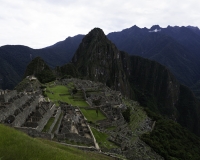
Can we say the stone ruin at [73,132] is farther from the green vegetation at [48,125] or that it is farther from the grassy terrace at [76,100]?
the grassy terrace at [76,100]

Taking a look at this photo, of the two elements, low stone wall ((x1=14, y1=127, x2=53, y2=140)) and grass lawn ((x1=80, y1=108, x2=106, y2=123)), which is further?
grass lawn ((x1=80, y1=108, x2=106, y2=123))

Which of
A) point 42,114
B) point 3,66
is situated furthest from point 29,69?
point 42,114

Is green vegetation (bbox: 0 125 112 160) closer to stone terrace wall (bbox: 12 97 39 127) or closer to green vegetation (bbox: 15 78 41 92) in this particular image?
stone terrace wall (bbox: 12 97 39 127)

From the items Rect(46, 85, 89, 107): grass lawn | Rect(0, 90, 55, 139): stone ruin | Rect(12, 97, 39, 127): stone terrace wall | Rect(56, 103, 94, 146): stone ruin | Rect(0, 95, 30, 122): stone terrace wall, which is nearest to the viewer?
Rect(0, 90, 55, 139): stone ruin

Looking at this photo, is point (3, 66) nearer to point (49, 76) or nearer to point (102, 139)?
point (49, 76)

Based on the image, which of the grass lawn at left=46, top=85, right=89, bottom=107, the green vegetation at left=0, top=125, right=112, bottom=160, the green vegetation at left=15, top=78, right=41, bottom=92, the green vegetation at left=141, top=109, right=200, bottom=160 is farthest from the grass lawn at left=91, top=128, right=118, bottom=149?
the green vegetation at left=15, top=78, right=41, bottom=92

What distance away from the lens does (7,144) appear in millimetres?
14430

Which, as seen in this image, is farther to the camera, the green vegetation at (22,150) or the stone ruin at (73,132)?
the stone ruin at (73,132)

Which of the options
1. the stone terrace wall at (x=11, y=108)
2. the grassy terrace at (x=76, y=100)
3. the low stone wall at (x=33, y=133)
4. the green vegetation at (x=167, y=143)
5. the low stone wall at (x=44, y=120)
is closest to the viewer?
the low stone wall at (x=33, y=133)

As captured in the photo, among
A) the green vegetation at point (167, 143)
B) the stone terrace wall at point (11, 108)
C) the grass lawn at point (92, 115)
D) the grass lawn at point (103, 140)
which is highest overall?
the stone terrace wall at point (11, 108)

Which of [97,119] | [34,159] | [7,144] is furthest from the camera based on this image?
[97,119]

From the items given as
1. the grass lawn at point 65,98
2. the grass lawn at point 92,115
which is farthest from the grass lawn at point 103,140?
the grass lawn at point 65,98

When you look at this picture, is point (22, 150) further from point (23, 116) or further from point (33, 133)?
point (23, 116)

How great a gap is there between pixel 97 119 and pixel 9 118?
22722 millimetres
